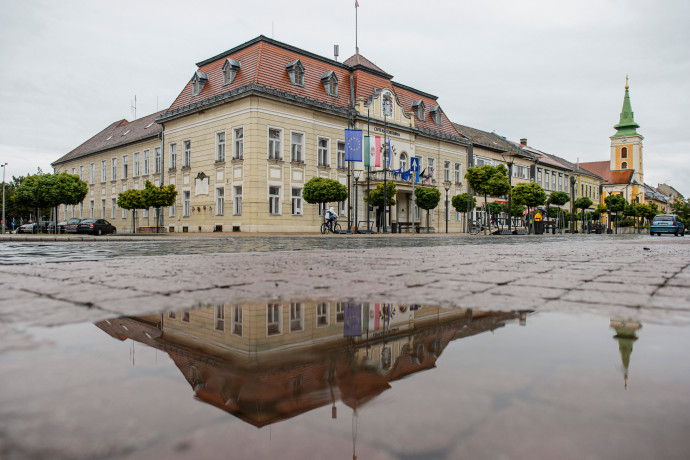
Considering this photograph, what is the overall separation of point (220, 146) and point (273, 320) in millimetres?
29561

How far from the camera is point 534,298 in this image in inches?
125

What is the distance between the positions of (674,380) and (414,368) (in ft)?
2.49

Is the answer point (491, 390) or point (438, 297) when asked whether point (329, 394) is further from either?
point (438, 297)

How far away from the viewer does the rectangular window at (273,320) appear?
84.9 inches

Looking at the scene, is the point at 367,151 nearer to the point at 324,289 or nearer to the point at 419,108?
the point at 419,108

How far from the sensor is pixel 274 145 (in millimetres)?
29406

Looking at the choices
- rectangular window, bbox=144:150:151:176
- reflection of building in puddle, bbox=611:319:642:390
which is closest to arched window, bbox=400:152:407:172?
rectangular window, bbox=144:150:151:176

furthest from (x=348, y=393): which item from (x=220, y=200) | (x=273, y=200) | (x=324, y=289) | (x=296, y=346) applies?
(x=220, y=200)

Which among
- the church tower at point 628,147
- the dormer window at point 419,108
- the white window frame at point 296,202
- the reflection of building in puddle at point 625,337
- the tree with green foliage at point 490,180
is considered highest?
the church tower at point 628,147

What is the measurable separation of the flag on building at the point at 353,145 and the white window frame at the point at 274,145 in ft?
15.4

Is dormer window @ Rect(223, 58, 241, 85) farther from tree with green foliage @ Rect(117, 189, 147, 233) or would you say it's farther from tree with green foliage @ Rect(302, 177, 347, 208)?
tree with green foliage @ Rect(302, 177, 347, 208)

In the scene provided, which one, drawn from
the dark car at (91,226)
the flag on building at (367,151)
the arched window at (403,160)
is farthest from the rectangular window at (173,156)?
the arched window at (403,160)

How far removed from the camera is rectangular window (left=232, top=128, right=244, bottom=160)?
28.9 meters

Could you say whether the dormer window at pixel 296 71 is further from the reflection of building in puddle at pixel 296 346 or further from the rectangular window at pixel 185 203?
the reflection of building in puddle at pixel 296 346
